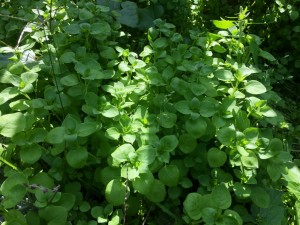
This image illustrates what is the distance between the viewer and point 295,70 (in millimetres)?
2562

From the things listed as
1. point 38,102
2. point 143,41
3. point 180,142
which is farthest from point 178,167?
point 143,41

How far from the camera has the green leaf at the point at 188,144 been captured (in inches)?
52.1

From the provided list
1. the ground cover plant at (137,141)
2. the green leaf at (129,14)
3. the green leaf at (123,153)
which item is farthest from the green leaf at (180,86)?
the green leaf at (129,14)

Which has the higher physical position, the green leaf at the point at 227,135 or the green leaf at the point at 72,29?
the green leaf at the point at 72,29

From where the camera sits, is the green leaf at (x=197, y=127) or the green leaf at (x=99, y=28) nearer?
the green leaf at (x=197, y=127)

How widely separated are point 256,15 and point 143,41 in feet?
3.00

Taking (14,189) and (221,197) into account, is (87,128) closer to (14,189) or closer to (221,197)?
(14,189)

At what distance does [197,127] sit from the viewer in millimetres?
1301

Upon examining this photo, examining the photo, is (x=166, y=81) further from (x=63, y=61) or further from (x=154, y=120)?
(x=63, y=61)

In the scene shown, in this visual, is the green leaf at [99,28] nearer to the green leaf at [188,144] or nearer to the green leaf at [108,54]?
the green leaf at [108,54]

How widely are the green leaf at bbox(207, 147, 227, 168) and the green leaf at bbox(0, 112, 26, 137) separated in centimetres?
60

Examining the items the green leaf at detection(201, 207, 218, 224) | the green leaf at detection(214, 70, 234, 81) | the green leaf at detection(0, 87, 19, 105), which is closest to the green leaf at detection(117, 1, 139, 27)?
the green leaf at detection(214, 70, 234, 81)

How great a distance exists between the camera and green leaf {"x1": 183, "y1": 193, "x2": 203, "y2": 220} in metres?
1.17

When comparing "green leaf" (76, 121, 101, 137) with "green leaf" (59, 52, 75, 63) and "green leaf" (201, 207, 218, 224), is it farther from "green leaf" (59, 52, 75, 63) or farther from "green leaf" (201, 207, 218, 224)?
"green leaf" (201, 207, 218, 224)
